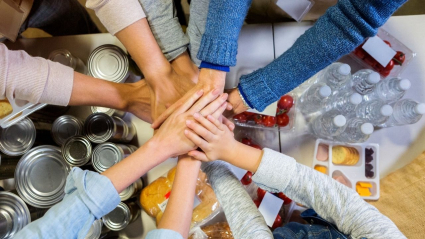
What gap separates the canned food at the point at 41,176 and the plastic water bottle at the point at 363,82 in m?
1.02

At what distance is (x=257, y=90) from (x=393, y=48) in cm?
60

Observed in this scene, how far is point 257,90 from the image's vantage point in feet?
2.71

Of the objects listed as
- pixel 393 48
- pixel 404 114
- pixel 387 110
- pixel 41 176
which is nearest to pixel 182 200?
pixel 41 176

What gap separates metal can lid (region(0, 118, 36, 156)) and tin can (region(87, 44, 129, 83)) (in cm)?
26

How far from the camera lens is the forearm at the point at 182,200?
75 centimetres

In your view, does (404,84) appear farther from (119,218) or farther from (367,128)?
(119,218)

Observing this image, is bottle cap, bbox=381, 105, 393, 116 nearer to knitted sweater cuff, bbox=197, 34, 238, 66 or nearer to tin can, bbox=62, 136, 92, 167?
knitted sweater cuff, bbox=197, 34, 238, 66

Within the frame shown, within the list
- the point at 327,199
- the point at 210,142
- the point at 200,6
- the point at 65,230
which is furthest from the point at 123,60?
the point at 327,199

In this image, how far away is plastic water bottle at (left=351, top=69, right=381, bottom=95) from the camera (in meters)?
0.95

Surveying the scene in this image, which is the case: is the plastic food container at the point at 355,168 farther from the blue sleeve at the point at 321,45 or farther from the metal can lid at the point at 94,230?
the metal can lid at the point at 94,230

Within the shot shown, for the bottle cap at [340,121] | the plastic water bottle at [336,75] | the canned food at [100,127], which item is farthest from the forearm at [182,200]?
the plastic water bottle at [336,75]

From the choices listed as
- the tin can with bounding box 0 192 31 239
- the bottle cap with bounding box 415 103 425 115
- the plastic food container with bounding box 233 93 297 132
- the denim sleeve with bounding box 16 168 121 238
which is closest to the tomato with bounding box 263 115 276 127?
the plastic food container with bounding box 233 93 297 132

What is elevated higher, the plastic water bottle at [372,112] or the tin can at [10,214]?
the plastic water bottle at [372,112]

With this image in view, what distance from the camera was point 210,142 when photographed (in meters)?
0.82
